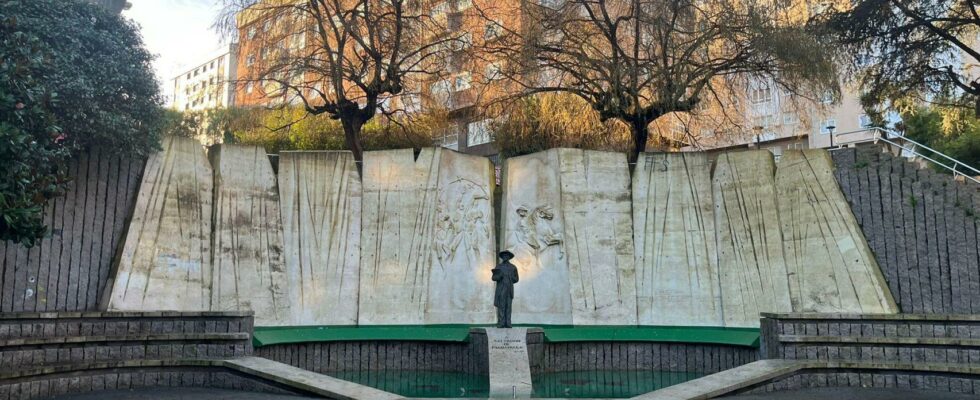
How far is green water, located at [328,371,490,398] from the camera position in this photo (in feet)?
30.3

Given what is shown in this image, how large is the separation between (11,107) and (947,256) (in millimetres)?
13973

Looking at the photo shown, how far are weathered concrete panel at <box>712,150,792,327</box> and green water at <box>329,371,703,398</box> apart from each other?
126 inches

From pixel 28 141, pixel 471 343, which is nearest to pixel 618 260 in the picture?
pixel 471 343

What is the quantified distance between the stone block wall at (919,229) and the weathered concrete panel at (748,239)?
1.48m

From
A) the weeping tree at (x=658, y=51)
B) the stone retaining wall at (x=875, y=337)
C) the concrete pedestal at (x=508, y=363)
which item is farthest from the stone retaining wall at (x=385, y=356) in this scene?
the weeping tree at (x=658, y=51)

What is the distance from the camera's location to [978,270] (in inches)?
471

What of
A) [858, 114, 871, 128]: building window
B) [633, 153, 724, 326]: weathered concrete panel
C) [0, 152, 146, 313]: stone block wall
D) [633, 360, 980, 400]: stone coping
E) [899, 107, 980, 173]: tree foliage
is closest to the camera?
[633, 360, 980, 400]: stone coping

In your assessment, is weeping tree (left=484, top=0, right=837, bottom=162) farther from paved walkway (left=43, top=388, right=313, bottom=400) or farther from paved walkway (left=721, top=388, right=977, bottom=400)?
paved walkway (left=43, top=388, right=313, bottom=400)

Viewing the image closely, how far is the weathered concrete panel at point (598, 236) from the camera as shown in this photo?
14.0m

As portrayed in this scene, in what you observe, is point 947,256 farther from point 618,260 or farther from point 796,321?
point 618,260

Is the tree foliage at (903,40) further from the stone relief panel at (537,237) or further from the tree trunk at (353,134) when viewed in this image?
the tree trunk at (353,134)

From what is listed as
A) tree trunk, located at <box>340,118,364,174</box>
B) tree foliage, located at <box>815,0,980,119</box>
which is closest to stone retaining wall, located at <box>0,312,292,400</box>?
tree trunk, located at <box>340,118,364,174</box>

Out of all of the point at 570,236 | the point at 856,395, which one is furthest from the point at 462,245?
the point at 856,395

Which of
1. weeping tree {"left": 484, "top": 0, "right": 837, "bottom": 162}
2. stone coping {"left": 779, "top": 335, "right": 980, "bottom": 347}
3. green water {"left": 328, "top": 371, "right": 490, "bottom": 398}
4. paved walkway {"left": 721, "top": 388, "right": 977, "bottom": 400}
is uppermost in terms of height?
weeping tree {"left": 484, "top": 0, "right": 837, "bottom": 162}
